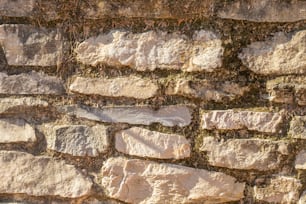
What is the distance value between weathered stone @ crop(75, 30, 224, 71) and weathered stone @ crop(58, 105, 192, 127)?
0.45ft

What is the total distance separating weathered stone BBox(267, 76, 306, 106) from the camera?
1.78 m

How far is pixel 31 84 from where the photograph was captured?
6.46 ft

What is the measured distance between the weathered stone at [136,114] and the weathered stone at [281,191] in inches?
12.8

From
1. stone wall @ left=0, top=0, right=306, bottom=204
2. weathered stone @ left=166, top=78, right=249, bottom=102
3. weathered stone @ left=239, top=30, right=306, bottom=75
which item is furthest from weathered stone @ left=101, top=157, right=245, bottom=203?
weathered stone @ left=239, top=30, right=306, bottom=75

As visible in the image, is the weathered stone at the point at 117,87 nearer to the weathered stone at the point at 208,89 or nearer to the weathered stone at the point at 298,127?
the weathered stone at the point at 208,89

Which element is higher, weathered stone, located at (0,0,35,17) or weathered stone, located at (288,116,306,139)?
weathered stone, located at (0,0,35,17)

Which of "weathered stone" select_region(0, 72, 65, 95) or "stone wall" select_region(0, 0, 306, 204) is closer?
"stone wall" select_region(0, 0, 306, 204)

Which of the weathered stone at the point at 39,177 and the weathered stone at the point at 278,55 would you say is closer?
the weathered stone at the point at 278,55

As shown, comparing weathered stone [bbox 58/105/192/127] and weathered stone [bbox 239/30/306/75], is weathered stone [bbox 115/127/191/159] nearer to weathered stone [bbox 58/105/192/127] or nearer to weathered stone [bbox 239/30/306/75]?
weathered stone [bbox 58/105/192/127]

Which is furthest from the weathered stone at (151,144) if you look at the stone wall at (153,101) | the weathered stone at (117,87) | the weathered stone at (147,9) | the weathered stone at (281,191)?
the weathered stone at (147,9)

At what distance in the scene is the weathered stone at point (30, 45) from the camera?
6.44 feet

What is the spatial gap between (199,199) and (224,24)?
1.88 feet

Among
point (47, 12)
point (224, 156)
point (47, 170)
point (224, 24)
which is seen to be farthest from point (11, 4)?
point (224, 156)

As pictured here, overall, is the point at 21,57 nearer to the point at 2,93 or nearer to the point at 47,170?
the point at 2,93
